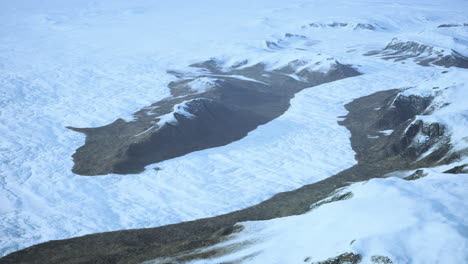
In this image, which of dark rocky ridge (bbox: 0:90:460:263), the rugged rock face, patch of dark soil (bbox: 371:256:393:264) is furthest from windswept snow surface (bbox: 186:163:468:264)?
the rugged rock face

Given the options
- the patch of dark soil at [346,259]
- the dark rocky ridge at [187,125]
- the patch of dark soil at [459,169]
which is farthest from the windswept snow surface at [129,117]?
the patch of dark soil at [346,259]

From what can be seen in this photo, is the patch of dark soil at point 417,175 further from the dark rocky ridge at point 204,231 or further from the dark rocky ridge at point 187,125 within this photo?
the dark rocky ridge at point 187,125

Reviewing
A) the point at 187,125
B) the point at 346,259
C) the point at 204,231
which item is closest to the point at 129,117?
the point at 187,125

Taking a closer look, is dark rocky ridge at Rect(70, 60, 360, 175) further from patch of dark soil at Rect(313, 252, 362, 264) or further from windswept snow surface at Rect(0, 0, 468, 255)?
patch of dark soil at Rect(313, 252, 362, 264)

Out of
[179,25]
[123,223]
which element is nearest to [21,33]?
[179,25]

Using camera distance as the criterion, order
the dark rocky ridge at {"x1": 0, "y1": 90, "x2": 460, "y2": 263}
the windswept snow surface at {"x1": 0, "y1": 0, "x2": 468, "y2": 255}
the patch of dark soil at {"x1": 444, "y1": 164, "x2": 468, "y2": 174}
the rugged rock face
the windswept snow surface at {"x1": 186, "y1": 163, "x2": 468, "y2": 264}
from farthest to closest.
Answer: the rugged rock face
the windswept snow surface at {"x1": 0, "y1": 0, "x2": 468, "y2": 255}
the patch of dark soil at {"x1": 444, "y1": 164, "x2": 468, "y2": 174}
the dark rocky ridge at {"x1": 0, "y1": 90, "x2": 460, "y2": 263}
the windswept snow surface at {"x1": 186, "y1": 163, "x2": 468, "y2": 264}

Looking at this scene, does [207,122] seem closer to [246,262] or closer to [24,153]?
[24,153]

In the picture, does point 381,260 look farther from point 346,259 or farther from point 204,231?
point 204,231
